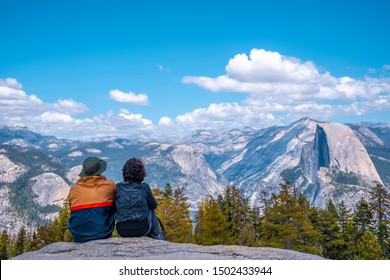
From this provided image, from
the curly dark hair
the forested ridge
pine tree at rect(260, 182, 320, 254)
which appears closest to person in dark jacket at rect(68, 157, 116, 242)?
the curly dark hair

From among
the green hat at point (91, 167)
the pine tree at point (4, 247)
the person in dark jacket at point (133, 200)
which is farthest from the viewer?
the pine tree at point (4, 247)

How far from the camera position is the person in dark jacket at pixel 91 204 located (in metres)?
10.4

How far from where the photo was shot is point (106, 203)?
34.5 ft

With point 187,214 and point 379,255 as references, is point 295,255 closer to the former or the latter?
point 379,255

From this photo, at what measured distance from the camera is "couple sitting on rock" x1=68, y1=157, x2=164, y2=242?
10.4 meters

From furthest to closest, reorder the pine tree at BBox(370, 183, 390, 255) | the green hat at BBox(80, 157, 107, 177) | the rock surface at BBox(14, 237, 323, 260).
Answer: the pine tree at BBox(370, 183, 390, 255), the green hat at BBox(80, 157, 107, 177), the rock surface at BBox(14, 237, 323, 260)

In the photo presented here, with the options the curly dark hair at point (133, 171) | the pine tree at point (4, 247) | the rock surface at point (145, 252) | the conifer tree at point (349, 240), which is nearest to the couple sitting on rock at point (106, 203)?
the curly dark hair at point (133, 171)

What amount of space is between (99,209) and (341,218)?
46.1 meters

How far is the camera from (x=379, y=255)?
37344mm

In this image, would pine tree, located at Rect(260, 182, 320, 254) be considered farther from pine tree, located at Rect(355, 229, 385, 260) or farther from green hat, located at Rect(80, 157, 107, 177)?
green hat, located at Rect(80, 157, 107, 177)

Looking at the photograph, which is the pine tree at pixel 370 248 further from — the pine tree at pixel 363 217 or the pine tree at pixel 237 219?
the pine tree at pixel 237 219

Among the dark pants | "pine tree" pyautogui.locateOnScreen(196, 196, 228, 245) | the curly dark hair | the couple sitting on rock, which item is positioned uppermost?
the curly dark hair

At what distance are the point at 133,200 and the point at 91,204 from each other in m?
1.25

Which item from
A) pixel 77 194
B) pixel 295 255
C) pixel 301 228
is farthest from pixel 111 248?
pixel 301 228
